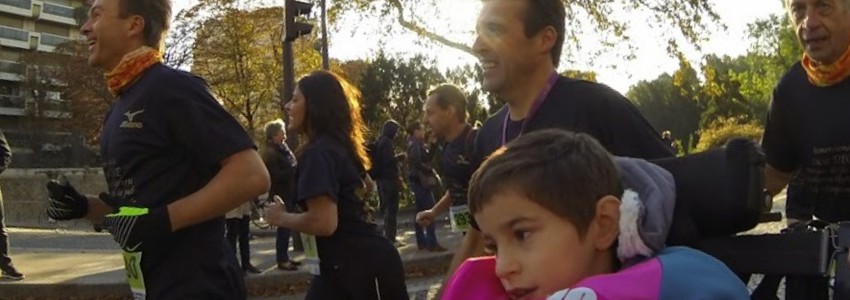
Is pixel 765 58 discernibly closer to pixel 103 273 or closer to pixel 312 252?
pixel 103 273

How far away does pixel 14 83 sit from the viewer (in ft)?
217

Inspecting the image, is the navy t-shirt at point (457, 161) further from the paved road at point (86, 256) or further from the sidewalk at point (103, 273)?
the sidewalk at point (103, 273)

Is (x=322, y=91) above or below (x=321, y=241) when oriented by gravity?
above

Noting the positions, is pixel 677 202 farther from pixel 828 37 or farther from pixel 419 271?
pixel 419 271

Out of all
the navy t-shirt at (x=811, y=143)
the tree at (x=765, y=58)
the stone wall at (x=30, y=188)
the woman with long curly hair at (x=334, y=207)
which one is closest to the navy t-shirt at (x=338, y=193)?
the woman with long curly hair at (x=334, y=207)

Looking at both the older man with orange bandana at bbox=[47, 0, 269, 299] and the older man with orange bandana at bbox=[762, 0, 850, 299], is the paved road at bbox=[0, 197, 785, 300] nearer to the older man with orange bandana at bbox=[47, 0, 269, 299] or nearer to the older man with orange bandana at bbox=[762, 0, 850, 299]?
the older man with orange bandana at bbox=[762, 0, 850, 299]

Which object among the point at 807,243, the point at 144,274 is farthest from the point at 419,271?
the point at 807,243

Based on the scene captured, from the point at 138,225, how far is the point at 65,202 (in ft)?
1.46

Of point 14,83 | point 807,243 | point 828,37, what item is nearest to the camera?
point 807,243

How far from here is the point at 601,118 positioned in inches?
112

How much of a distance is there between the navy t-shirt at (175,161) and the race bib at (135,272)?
17 millimetres

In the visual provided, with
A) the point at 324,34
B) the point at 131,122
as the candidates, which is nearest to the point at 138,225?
the point at 131,122

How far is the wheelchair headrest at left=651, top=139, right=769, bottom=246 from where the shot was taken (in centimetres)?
192

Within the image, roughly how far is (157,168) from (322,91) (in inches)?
54.7
